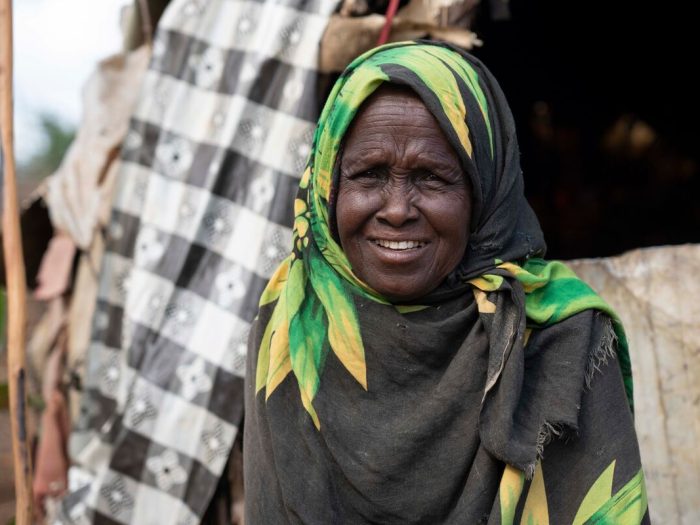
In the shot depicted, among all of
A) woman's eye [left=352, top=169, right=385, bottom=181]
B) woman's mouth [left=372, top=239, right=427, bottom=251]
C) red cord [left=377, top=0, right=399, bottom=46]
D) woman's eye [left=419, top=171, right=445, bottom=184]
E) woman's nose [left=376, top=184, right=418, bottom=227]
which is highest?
red cord [left=377, top=0, right=399, bottom=46]

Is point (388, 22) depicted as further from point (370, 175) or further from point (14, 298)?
point (14, 298)

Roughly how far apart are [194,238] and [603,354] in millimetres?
1791

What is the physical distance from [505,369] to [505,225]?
1.07 ft

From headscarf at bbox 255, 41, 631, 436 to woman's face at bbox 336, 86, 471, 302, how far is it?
37 mm

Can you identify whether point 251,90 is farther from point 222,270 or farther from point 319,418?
Answer: point 319,418

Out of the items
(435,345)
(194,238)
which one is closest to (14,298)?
(194,238)

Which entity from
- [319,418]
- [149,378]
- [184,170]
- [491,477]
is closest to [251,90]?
[184,170]

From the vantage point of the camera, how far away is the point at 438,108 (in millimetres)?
1860

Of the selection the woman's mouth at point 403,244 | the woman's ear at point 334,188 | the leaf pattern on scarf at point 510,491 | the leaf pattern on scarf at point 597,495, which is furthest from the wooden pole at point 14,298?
the leaf pattern on scarf at point 597,495

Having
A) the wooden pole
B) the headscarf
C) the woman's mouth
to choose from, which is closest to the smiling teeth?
the woman's mouth

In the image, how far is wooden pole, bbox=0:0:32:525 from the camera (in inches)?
94.6

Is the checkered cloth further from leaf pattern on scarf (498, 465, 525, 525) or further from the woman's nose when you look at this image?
leaf pattern on scarf (498, 465, 525, 525)

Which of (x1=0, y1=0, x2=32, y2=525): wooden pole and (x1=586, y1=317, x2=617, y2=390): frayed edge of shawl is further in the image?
(x1=0, y1=0, x2=32, y2=525): wooden pole

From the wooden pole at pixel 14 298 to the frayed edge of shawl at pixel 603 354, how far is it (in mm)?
A: 1465
